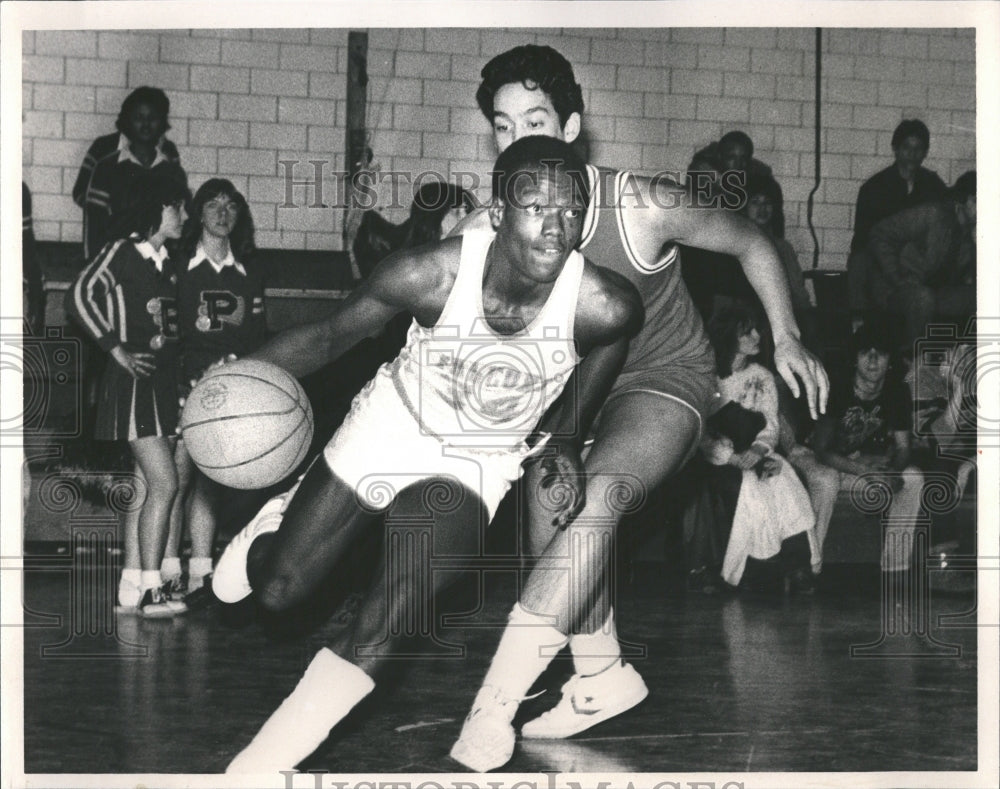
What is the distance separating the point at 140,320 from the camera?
4.80 meters

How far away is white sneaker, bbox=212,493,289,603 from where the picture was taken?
4586 mm

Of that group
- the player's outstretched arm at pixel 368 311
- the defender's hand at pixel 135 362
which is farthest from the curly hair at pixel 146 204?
the player's outstretched arm at pixel 368 311

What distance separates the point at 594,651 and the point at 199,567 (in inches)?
56.2

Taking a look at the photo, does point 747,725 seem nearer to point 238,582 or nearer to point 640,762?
point 640,762

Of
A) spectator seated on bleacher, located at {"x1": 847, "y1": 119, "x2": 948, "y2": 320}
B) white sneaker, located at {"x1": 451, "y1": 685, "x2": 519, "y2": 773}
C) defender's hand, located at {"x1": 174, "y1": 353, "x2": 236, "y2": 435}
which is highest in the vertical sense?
spectator seated on bleacher, located at {"x1": 847, "y1": 119, "x2": 948, "y2": 320}

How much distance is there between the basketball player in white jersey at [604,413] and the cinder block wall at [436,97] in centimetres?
13

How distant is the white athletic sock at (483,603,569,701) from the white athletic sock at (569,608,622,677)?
62 mm

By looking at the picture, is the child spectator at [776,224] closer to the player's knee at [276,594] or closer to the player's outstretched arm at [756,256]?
the player's outstretched arm at [756,256]

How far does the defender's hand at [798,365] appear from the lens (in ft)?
15.7

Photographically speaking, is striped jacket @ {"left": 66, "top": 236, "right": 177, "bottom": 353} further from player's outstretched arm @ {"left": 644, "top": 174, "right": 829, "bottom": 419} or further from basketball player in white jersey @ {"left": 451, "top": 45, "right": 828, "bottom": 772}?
player's outstretched arm @ {"left": 644, "top": 174, "right": 829, "bottom": 419}

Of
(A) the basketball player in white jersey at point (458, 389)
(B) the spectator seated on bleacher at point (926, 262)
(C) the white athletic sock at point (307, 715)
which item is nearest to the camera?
(C) the white athletic sock at point (307, 715)

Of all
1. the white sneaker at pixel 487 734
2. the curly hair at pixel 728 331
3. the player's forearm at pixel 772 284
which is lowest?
the white sneaker at pixel 487 734

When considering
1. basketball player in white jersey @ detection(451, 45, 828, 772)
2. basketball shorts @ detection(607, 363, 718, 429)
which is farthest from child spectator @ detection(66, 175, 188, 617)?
basketball shorts @ detection(607, 363, 718, 429)

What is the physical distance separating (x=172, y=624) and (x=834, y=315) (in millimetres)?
2655
